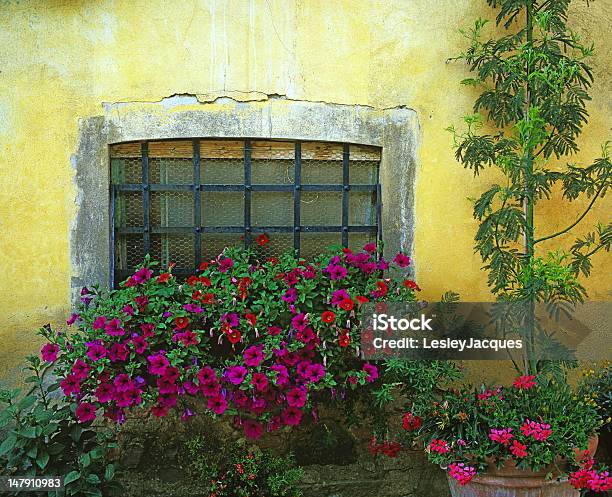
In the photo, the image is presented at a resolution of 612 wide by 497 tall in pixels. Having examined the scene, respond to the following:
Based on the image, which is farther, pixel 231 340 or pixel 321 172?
pixel 321 172

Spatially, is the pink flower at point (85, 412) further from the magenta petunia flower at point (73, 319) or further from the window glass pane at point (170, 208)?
the window glass pane at point (170, 208)

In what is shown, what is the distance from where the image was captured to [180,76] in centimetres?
403

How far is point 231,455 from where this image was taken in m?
3.96

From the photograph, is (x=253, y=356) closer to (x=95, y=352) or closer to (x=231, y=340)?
(x=231, y=340)

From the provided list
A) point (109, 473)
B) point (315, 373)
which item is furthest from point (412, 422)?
point (109, 473)

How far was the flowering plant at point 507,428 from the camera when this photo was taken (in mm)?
3279

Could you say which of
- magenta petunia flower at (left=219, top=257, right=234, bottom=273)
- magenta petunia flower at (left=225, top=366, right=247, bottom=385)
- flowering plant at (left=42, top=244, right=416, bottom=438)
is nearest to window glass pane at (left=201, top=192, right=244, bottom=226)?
flowering plant at (left=42, top=244, right=416, bottom=438)

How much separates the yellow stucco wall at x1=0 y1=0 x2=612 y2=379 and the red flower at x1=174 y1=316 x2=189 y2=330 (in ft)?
2.48

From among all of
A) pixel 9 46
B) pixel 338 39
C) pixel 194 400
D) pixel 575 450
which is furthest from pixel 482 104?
pixel 9 46

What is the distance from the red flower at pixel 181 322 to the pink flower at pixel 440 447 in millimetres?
1224

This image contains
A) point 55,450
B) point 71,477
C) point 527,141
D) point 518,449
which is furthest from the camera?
point 527,141

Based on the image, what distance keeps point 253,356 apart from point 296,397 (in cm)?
27

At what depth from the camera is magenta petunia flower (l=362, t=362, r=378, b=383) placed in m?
3.67

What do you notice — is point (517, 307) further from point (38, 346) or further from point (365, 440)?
point (38, 346)
